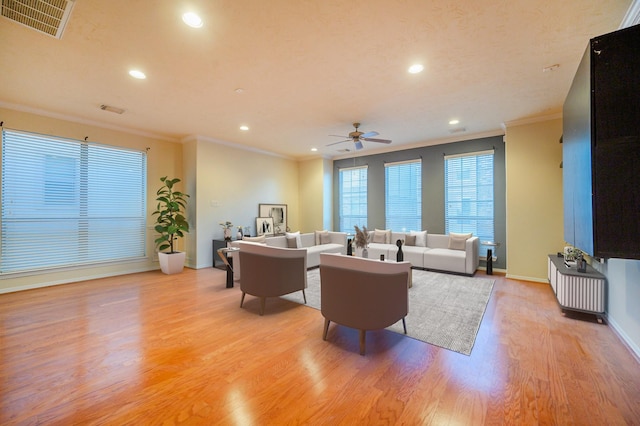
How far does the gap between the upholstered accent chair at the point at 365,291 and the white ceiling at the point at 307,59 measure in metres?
2.16

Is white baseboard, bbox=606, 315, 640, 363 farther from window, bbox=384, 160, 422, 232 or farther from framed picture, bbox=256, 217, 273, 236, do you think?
framed picture, bbox=256, 217, 273, 236

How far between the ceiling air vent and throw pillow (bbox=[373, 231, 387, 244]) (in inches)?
248

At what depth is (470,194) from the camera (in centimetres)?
596

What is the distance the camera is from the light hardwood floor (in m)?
1.71

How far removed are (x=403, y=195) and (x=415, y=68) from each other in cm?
420

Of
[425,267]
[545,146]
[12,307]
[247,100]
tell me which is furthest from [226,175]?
[545,146]

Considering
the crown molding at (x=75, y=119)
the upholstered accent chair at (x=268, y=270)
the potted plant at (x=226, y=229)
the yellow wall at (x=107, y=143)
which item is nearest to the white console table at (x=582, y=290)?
the upholstered accent chair at (x=268, y=270)

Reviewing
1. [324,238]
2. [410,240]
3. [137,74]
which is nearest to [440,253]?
[410,240]

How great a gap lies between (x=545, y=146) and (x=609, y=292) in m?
2.75

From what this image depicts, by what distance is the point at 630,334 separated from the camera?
2.50 m

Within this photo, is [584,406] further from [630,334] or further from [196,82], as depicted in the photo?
[196,82]

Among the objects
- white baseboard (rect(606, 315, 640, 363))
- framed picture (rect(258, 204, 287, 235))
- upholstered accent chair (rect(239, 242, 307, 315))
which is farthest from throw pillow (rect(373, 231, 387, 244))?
white baseboard (rect(606, 315, 640, 363))

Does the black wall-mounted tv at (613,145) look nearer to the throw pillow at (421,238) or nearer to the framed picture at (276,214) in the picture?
the throw pillow at (421,238)

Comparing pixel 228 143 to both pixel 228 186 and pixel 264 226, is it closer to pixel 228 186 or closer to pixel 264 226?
pixel 228 186
